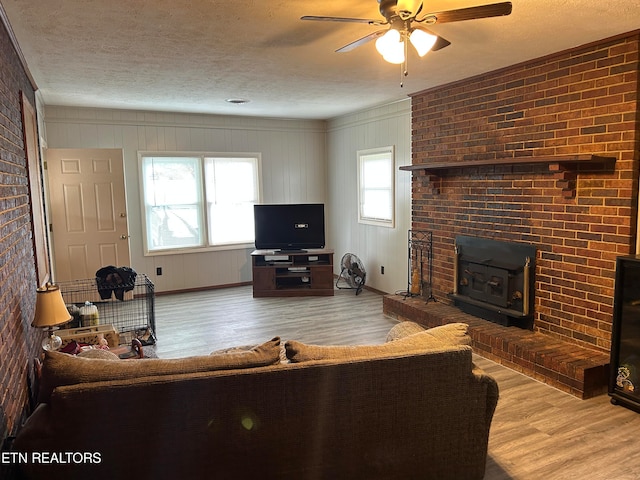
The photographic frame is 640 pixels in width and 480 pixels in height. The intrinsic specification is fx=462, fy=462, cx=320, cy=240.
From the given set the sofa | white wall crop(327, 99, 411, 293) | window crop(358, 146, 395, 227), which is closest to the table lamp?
the sofa

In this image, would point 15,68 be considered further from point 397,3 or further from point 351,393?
point 351,393

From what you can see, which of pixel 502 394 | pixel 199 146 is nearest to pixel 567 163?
pixel 502 394

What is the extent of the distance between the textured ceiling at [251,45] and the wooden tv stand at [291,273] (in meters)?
2.16

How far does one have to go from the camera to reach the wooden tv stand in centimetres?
618

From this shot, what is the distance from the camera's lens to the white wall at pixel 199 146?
19.1 ft

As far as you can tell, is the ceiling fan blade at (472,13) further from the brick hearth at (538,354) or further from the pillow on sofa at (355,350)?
the brick hearth at (538,354)

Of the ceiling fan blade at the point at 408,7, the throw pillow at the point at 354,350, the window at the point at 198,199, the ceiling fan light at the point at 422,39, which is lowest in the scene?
the throw pillow at the point at 354,350

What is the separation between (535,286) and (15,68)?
4292 mm

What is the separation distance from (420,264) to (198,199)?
329 cm

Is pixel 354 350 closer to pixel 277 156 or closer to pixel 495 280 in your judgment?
pixel 495 280

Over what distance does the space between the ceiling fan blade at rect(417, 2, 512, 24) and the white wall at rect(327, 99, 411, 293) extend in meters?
3.26

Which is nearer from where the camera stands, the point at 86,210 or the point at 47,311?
the point at 47,311

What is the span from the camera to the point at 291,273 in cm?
623

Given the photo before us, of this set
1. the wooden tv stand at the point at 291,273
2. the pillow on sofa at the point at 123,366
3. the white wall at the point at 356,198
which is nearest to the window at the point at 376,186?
the white wall at the point at 356,198
